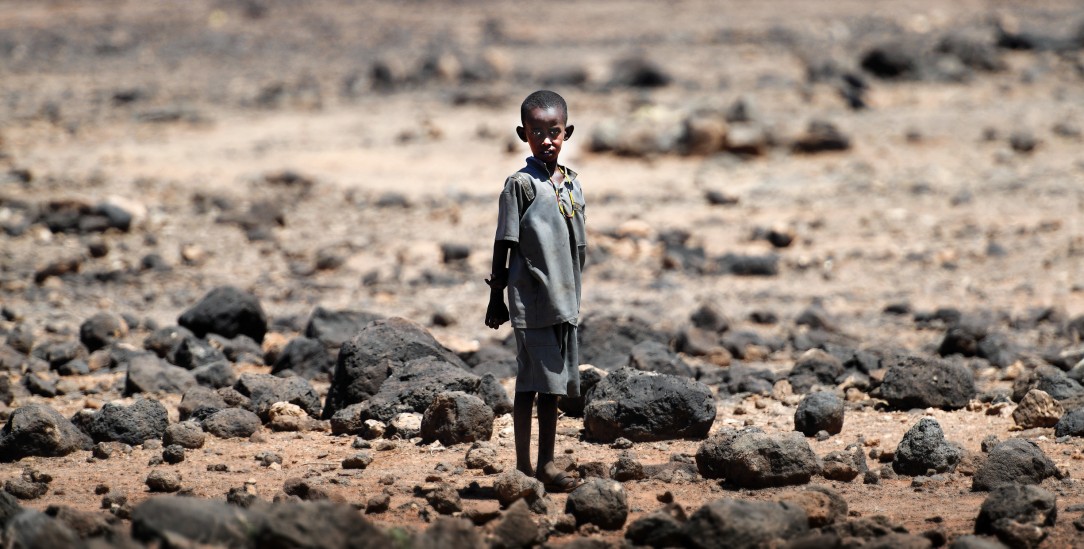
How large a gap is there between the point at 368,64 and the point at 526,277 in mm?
20446

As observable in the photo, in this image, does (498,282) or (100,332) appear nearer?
(498,282)

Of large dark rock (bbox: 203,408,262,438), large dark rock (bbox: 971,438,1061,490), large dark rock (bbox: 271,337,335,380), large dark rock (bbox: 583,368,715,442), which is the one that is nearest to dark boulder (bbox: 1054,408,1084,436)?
large dark rock (bbox: 971,438,1061,490)

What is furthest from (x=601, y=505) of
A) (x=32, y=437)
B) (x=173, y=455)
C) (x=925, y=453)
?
Answer: (x=32, y=437)

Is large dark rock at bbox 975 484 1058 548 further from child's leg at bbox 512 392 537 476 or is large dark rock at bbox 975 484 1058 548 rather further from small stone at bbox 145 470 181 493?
small stone at bbox 145 470 181 493

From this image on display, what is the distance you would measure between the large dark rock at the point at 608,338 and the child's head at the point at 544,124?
106 inches

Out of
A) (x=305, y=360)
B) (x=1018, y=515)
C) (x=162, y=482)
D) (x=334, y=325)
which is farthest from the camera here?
(x=334, y=325)

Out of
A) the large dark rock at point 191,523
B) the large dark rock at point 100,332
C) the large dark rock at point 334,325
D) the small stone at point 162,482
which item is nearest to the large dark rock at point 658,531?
the large dark rock at point 191,523

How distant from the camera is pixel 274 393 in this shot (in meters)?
6.57

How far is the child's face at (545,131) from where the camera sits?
16.1 feet

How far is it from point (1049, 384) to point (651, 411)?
208 cm

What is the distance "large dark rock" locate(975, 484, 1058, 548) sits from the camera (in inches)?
174

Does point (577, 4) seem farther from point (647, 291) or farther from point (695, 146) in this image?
point (647, 291)

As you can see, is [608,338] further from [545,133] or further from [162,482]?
[162,482]

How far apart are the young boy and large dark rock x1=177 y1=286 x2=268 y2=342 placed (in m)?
3.63
